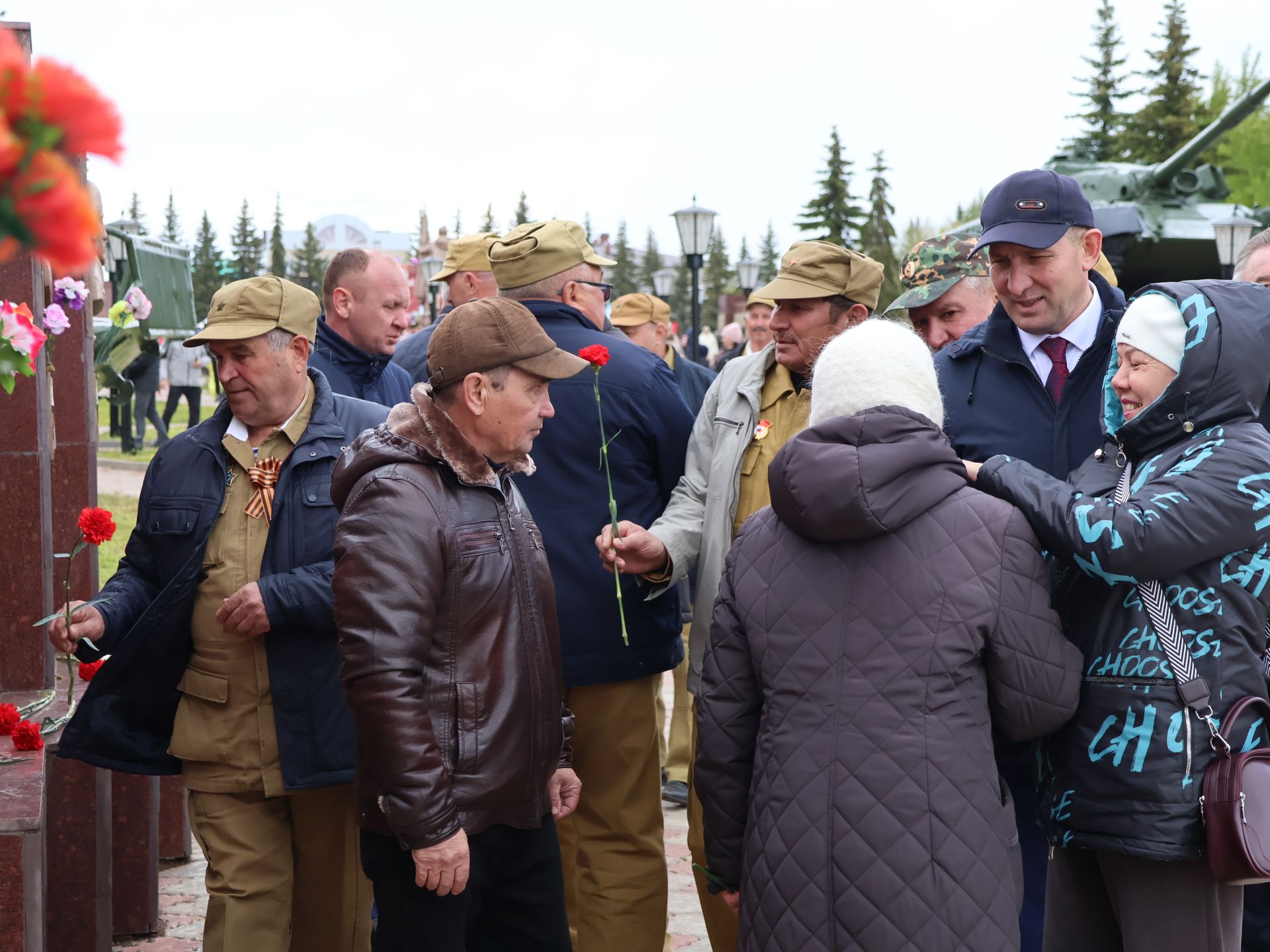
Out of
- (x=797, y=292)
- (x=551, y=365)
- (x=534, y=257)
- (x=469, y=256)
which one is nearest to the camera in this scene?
(x=551, y=365)

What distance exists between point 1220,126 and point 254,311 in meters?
16.9

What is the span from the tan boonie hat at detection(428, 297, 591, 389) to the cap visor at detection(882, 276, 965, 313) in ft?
5.18

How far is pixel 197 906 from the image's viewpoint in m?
5.27

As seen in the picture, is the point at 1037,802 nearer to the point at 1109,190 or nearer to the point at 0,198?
the point at 0,198

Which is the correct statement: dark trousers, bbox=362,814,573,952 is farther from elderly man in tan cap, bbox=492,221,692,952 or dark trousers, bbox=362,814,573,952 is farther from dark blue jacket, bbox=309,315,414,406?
dark blue jacket, bbox=309,315,414,406

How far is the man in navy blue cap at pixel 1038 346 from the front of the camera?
3.49m

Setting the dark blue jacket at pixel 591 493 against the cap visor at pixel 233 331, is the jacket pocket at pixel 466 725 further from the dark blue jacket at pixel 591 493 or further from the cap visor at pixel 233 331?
the cap visor at pixel 233 331

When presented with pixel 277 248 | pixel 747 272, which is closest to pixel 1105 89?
pixel 747 272

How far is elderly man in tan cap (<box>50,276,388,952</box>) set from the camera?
375 cm

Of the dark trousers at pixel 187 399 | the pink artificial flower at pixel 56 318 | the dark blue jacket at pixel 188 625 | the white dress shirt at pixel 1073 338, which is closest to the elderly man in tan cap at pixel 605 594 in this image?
the dark blue jacket at pixel 188 625

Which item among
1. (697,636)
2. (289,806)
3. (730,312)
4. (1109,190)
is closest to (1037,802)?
(697,636)

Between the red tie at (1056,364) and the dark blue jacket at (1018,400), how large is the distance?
27 mm

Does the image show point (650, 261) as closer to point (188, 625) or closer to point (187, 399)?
point (187, 399)

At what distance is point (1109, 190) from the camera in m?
21.4
